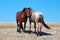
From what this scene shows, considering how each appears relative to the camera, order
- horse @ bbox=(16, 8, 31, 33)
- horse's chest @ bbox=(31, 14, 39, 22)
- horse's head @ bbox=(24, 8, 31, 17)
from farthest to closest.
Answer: horse @ bbox=(16, 8, 31, 33), horse's head @ bbox=(24, 8, 31, 17), horse's chest @ bbox=(31, 14, 39, 22)

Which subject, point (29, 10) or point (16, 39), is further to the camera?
point (29, 10)

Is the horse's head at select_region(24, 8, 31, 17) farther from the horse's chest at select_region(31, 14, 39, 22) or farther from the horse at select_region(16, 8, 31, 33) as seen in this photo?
the horse's chest at select_region(31, 14, 39, 22)

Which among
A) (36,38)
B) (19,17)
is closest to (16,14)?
(19,17)

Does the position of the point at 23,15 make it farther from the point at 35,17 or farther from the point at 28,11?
the point at 35,17

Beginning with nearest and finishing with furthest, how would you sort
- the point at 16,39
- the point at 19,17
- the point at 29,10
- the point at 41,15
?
the point at 16,39, the point at 41,15, the point at 29,10, the point at 19,17

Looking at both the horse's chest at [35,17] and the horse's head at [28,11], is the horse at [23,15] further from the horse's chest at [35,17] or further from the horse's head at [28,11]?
the horse's chest at [35,17]

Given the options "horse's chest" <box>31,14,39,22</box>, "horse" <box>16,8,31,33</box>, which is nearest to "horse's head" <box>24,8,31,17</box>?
"horse" <box>16,8,31,33</box>

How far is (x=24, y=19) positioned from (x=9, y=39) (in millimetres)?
5075

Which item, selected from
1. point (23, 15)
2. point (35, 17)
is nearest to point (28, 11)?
point (23, 15)

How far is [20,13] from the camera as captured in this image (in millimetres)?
25109

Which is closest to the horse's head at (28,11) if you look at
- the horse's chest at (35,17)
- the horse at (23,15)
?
the horse at (23,15)

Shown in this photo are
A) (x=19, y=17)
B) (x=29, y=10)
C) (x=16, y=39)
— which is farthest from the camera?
(x=19, y=17)

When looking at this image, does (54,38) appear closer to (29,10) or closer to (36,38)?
(36,38)

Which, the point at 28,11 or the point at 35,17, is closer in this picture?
the point at 35,17
